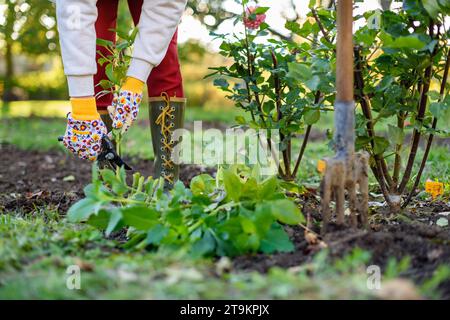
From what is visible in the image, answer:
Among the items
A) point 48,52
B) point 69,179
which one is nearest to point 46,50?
point 48,52

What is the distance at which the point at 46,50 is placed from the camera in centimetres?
800

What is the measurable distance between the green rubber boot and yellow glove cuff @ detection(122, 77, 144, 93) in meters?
0.27

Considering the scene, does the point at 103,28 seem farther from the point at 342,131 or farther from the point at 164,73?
the point at 342,131

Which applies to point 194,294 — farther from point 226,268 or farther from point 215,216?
point 215,216

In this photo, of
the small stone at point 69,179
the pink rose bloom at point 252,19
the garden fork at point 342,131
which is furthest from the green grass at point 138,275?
the small stone at point 69,179

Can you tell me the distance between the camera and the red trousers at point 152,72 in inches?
90.1

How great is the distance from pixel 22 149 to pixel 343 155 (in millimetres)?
4000

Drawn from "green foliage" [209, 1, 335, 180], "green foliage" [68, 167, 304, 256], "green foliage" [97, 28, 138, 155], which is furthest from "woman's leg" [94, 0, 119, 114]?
"green foliage" [68, 167, 304, 256]

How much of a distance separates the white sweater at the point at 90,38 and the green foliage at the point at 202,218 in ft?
1.55

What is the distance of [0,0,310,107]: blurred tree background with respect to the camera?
18.1 ft

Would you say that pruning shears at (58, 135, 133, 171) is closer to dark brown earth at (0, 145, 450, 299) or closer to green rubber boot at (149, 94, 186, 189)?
green rubber boot at (149, 94, 186, 189)

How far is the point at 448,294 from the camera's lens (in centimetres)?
125

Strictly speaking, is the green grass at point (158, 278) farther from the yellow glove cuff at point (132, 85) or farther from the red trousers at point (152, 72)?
the red trousers at point (152, 72)
